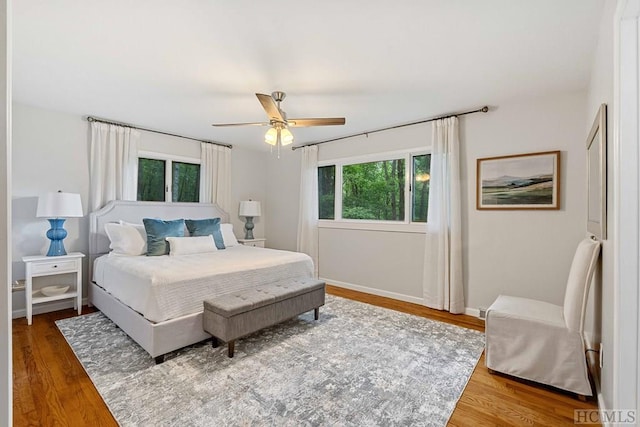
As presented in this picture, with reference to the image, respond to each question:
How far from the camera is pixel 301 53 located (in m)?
2.18

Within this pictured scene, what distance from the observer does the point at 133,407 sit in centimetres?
176

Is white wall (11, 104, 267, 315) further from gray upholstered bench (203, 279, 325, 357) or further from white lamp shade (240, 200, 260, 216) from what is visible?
gray upholstered bench (203, 279, 325, 357)

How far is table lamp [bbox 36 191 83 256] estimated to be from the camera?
122 inches

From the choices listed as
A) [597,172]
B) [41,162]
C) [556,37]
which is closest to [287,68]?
[556,37]

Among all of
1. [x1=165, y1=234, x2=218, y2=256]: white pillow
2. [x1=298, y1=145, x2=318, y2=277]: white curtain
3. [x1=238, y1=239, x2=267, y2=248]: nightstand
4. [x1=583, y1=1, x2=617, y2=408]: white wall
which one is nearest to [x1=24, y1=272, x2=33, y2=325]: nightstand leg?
[x1=165, y1=234, x2=218, y2=256]: white pillow

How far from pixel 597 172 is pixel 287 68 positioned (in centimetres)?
235

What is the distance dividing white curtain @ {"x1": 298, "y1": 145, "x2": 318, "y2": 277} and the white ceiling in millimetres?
1634

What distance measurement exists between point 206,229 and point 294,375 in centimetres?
246

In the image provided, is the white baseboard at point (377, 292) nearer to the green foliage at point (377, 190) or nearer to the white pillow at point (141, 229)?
the green foliage at point (377, 190)

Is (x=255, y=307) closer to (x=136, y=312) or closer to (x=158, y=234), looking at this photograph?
(x=136, y=312)

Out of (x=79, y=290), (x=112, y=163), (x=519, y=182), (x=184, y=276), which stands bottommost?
(x=79, y=290)

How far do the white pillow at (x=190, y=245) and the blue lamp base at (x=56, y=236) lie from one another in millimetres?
1125

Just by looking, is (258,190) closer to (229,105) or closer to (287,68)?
(229,105)

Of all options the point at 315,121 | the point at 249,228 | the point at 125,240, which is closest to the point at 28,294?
the point at 125,240
